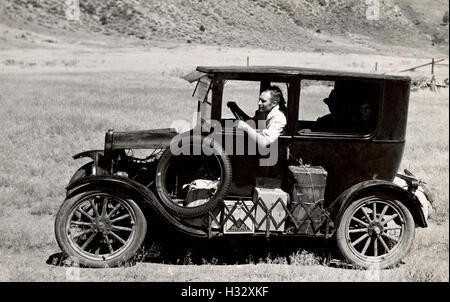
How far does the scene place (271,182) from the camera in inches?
235

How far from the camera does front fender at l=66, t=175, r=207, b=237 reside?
18.4 ft

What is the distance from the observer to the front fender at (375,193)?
5.80 meters

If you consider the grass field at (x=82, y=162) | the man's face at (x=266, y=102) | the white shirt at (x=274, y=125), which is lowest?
the grass field at (x=82, y=162)

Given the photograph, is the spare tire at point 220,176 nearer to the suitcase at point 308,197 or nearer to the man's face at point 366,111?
the suitcase at point 308,197

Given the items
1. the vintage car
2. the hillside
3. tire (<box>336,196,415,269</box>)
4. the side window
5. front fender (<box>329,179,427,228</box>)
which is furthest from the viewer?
the hillside

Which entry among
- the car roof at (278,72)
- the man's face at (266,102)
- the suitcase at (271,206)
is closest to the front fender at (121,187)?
the suitcase at (271,206)

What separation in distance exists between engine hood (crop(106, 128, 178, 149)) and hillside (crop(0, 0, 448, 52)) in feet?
16.8

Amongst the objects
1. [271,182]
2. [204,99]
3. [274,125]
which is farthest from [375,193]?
[204,99]

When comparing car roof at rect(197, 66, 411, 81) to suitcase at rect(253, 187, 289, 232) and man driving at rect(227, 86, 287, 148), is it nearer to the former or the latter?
man driving at rect(227, 86, 287, 148)

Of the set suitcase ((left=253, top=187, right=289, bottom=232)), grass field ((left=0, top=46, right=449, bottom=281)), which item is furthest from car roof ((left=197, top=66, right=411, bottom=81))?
grass field ((left=0, top=46, right=449, bottom=281))

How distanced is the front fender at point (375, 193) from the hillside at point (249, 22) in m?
4.28

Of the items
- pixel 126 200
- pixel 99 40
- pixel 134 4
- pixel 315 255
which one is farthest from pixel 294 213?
pixel 99 40

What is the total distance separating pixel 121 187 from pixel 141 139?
738 mm
